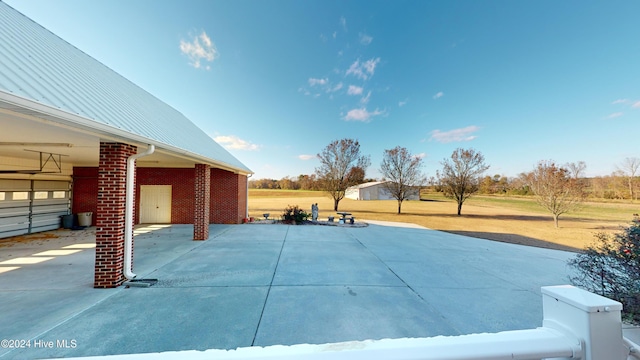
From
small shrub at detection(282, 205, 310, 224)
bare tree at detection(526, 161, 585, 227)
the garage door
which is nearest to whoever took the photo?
the garage door

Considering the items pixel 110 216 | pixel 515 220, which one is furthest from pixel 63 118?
pixel 515 220

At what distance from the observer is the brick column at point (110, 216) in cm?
477

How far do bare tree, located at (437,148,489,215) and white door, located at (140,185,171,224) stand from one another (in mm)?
26749

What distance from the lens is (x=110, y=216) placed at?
4.84m

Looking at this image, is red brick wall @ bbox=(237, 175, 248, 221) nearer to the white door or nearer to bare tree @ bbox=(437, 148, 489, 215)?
the white door

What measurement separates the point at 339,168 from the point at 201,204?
63.0ft

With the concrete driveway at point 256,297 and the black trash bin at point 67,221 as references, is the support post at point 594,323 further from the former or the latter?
the black trash bin at point 67,221

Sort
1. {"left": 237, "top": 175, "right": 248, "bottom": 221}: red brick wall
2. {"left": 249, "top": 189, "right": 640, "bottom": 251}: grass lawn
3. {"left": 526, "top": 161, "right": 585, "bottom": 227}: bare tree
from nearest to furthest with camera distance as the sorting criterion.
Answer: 1. {"left": 249, "top": 189, "right": 640, "bottom": 251}: grass lawn
2. {"left": 237, "top": 175, "right": 248, "bottom": 221}: red brick wall
3. {"left": 526, "top": 161, "right": 585, "bottom": 227}: bare tree

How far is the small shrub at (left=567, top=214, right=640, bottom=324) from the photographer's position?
2.25m

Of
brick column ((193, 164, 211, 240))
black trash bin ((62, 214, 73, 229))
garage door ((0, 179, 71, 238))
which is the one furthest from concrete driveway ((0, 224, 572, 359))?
black trash bin ((62, 214, 73, 229))

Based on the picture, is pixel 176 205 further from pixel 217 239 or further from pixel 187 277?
pixel 187 277

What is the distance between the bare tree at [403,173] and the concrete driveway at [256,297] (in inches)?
722

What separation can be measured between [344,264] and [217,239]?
5558 millimetres

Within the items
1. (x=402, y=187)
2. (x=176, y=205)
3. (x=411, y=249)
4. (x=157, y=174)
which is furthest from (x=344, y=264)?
(x=402, y=187)
